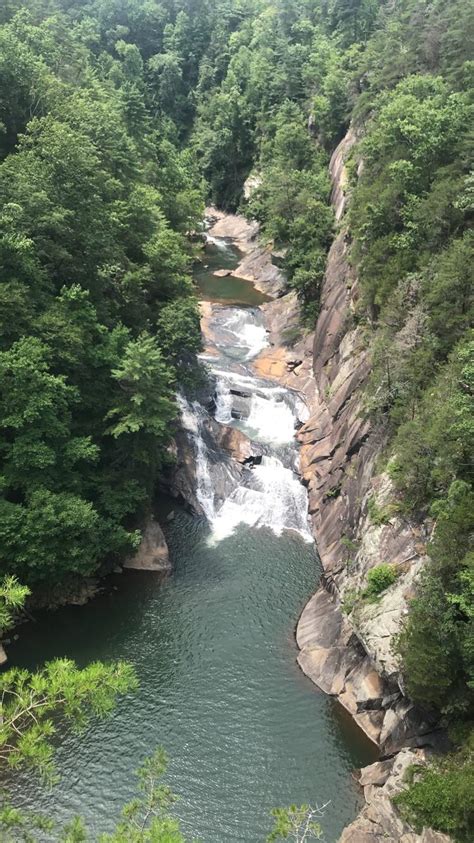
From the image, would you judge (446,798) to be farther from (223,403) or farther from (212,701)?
(223,403)

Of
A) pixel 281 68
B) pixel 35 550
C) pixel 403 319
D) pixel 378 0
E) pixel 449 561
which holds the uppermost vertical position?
pixel 378 0

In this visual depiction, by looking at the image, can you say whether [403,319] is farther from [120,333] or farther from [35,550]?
[35,550]

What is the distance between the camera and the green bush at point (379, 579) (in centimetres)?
2138

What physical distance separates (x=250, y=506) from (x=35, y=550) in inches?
518

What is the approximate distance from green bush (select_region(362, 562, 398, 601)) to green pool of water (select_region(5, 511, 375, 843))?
440 centimetres

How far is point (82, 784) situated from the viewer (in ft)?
60.6

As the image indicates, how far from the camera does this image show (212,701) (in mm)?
21859

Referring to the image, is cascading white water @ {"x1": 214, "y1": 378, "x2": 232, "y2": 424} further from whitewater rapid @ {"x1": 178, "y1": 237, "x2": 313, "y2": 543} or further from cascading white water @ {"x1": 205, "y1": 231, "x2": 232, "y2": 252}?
cascading white water @ {"x1": 205, "y1": 231, "x2": 232, "y2": 252}

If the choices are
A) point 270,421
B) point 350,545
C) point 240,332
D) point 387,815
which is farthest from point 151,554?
point 240,332

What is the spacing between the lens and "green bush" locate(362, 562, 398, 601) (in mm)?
21375

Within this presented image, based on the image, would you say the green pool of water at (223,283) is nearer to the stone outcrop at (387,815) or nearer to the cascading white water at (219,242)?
the cascading white water at (219,242)

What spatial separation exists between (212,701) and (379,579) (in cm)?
760

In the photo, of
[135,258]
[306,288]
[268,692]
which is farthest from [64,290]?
[306,288]

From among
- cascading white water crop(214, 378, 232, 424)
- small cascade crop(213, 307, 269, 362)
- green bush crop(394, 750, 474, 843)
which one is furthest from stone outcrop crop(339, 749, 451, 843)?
small cascade crop(213, 307, 269, 362)
